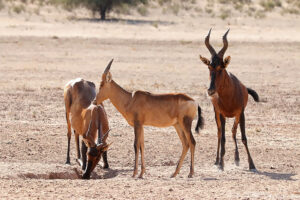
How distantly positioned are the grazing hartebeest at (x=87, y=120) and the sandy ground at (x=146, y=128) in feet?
1.36

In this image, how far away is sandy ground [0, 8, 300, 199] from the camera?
11.0 m

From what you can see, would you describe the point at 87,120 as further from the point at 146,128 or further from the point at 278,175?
the point at 146,128

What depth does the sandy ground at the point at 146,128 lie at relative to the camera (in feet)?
36.2

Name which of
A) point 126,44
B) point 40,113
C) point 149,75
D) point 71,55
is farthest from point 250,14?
point 40,113

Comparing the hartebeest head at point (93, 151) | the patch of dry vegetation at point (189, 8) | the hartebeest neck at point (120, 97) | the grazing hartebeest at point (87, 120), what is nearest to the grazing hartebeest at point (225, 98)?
the hartebeest neck at point (120, 97)

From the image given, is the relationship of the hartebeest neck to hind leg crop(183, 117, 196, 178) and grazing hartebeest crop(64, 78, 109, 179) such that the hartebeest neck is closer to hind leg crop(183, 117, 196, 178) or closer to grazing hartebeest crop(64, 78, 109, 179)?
grazing hartebeest crop(64, 78, 109, 179)

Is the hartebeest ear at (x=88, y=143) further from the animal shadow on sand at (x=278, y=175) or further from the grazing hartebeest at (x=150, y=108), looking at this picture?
the animal shadow on sand at (x=278, y=175)

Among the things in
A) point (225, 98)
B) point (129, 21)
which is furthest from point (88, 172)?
point (129, 21)

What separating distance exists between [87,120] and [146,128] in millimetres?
4416

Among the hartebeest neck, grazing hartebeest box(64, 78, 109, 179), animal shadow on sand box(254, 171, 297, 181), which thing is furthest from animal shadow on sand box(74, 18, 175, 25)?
the hartebeest neck

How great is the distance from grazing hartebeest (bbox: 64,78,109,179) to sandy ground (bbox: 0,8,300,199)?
41 cm

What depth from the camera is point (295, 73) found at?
29688 millimetres

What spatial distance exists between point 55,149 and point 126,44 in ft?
81.8

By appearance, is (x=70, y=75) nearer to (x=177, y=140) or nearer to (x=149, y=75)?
(x=149, y=75)
